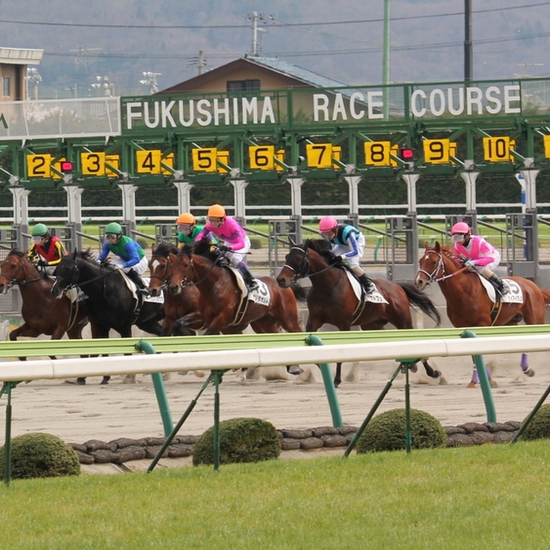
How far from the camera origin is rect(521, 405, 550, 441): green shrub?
6.29m

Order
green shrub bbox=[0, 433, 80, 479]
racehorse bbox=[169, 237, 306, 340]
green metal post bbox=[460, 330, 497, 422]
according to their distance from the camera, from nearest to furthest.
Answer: green shrub bbox=[0, 433, 80, 479]
green metal post bbox=[460, 330, 497, 422]
racehorse bbox=[169, 237, 306, 340]

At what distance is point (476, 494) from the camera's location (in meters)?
4.94

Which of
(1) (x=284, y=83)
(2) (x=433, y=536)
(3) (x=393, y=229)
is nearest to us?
(2) (x=433, y=536)

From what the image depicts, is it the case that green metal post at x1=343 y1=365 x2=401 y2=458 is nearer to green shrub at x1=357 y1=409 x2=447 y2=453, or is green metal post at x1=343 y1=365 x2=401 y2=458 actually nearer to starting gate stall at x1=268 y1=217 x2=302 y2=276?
green shrub at x1=357 y1=409 x2=447 y2=453

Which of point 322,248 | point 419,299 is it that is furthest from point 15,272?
point 419,299

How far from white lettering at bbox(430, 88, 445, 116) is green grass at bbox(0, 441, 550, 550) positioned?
12.5 meters

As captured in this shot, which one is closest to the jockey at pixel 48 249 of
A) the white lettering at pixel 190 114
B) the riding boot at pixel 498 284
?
the riding boot at pixel 498 284

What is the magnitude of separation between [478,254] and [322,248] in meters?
1.37

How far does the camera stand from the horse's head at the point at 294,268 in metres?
11.7

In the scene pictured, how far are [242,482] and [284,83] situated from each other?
1736 inches

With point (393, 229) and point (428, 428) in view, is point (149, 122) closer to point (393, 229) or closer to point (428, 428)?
point (393, 229)

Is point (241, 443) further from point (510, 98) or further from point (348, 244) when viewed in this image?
point (510, 98)

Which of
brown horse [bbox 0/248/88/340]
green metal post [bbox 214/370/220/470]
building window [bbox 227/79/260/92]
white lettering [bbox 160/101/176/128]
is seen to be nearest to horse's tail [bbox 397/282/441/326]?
brown horse [bbox 0/248/88/340]

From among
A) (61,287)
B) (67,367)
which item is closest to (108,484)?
(67,367)
